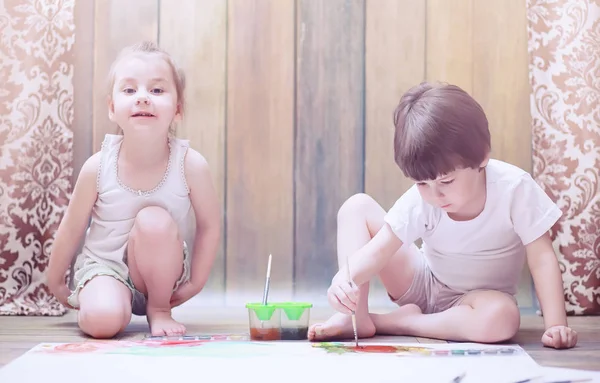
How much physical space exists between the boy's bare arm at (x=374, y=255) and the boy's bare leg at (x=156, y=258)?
356mm

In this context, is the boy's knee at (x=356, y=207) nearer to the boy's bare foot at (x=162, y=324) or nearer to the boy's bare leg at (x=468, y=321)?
the boy's bare leg at (x=468, y=321)

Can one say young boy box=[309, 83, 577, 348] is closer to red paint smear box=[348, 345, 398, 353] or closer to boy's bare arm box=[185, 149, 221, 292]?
red paint smear box=[348, 345, 398, 353]

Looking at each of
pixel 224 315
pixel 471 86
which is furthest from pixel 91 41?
pixel 471 86

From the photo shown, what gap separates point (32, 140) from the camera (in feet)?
5.78

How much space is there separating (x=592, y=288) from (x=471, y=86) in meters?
0.57

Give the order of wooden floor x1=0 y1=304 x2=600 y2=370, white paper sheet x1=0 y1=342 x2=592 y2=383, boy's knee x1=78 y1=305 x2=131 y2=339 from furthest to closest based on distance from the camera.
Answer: boy's knee x1=78 y1=305 x2=131 y2=339 → wooden floor x1=0 y1=304 x2=600 y2=370 → white paper sheet x1=0 y1=342 x2=592 y2=383

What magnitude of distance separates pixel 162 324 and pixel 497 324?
61 cm

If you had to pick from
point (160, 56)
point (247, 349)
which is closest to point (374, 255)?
point (247, 349)

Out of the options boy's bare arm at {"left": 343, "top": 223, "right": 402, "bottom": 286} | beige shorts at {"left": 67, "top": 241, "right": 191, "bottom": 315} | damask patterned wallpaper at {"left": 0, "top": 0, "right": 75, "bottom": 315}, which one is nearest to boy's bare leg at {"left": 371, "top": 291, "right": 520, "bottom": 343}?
boy's bare arm at {"left": 343, "top": 223, "right": 402, "bottom": 286}

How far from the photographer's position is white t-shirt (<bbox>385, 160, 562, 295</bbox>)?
50.0 inches

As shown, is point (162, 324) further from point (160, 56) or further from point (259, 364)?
point (160, 56)

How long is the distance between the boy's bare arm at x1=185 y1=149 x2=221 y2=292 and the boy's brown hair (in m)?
0.47

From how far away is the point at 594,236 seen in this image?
1731 millimetres

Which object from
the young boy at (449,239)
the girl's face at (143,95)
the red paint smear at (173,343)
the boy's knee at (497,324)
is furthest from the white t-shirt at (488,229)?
the girl's face at (143,95)
